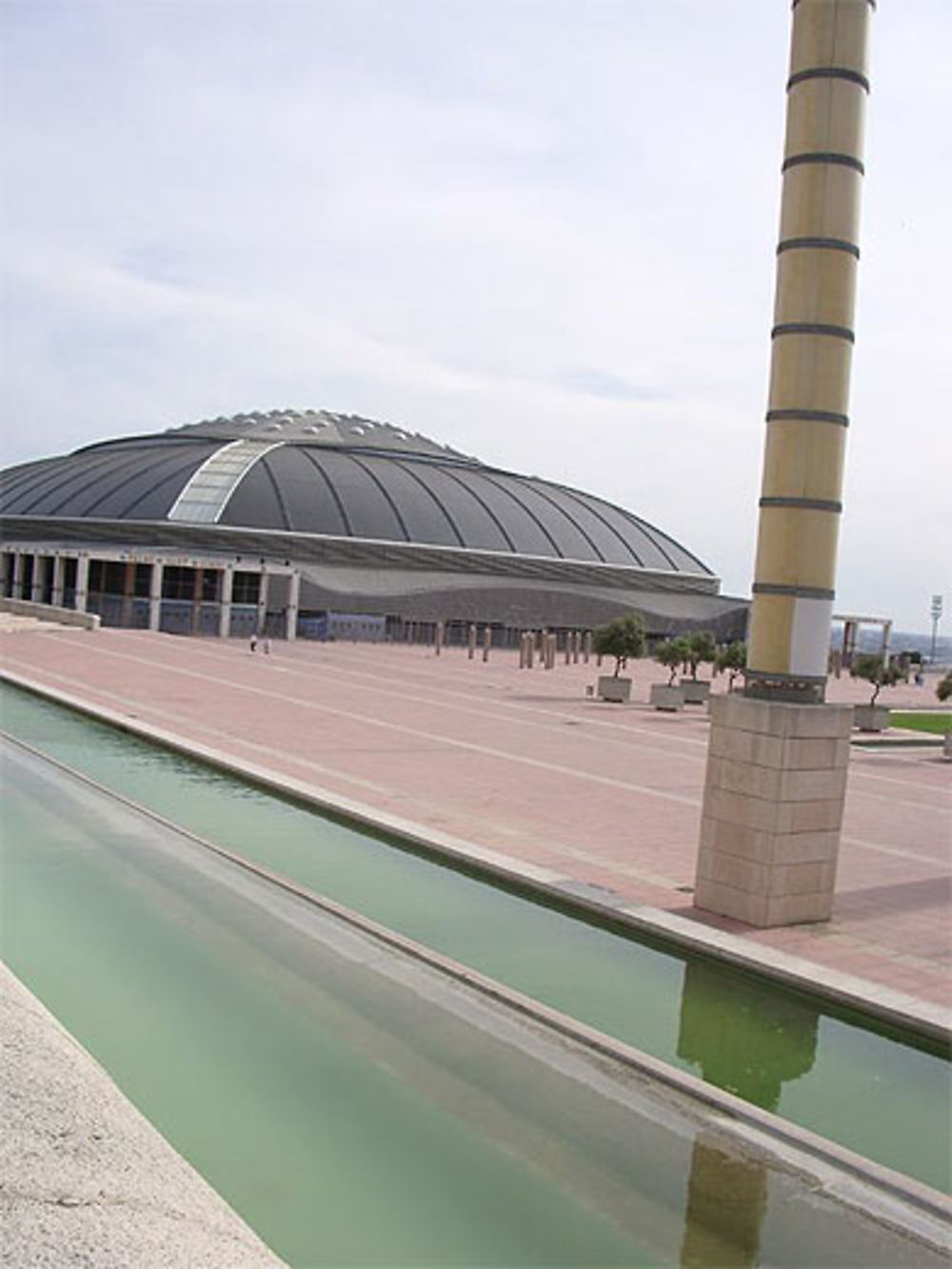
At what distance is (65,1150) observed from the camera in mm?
5516

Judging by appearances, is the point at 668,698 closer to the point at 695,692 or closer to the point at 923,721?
the point at 695,692

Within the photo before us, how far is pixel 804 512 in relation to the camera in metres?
10.5

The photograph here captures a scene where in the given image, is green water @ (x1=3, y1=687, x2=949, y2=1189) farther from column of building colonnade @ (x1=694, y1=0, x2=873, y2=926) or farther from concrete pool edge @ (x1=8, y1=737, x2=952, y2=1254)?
column of building colonnade @ (x1=694, y1=0, x2=873, y2=926)

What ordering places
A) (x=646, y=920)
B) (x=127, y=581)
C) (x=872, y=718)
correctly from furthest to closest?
(x=127, y=581)
(x=872, y=718)
(x=646, y=920)

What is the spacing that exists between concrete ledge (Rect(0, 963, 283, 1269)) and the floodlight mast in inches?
254

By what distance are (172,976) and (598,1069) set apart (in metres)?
2.96

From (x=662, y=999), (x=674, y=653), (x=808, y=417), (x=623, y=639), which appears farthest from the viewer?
(x=674, y=653)

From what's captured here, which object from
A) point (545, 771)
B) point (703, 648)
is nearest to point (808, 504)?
point (545, 771)

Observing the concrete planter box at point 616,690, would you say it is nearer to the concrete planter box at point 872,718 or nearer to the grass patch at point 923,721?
the concrete planter box at point 872,718

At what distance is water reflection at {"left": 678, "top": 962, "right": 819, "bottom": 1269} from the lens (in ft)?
18.5

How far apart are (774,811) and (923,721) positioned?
2908 centimetres

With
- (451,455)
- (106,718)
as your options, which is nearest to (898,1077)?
(106,718)

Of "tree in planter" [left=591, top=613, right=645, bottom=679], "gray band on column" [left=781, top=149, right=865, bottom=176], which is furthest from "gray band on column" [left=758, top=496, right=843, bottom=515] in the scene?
"tree in planter" [left=591, top=613, right=645, bottom=679]

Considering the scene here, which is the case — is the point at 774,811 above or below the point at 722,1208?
above
